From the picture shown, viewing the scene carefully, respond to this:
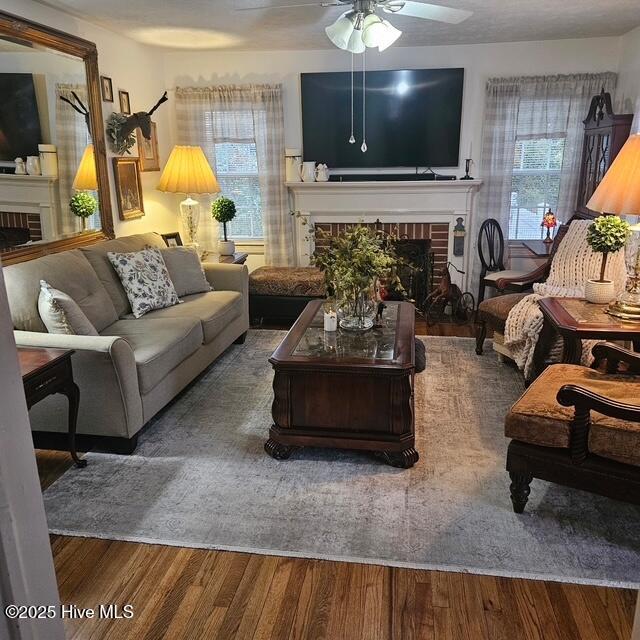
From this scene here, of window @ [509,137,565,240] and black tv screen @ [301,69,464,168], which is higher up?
black tv screen @ [301,69,464,168]

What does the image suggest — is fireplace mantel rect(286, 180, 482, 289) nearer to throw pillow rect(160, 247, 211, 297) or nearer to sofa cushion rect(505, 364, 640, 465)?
throw pillow rect(160, 247, 211, 297)

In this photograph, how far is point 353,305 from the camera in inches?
124

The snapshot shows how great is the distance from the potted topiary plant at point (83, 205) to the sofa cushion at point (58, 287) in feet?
1.44

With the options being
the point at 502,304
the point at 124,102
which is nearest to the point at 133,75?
the point at 124,102

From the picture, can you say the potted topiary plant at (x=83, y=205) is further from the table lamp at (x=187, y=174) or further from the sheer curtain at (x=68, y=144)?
the table lamp at (x=187, y=174)

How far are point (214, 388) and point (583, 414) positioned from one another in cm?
234

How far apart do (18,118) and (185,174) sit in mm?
1622

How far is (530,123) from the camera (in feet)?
16.5

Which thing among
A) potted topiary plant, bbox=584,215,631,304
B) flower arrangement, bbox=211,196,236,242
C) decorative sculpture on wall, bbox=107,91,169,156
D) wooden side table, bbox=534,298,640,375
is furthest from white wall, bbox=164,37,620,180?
wooden side table, bbox=534,298,640,375

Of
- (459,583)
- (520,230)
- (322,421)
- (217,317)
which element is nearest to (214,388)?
(217,317)

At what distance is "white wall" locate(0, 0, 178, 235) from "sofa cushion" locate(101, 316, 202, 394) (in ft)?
4.70

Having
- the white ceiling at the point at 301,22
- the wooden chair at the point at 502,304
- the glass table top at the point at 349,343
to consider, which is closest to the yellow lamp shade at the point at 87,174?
the white ceiling at the point at 301,22

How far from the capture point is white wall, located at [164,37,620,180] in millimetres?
4875

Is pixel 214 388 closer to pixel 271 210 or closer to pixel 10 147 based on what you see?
pixel 10 147
